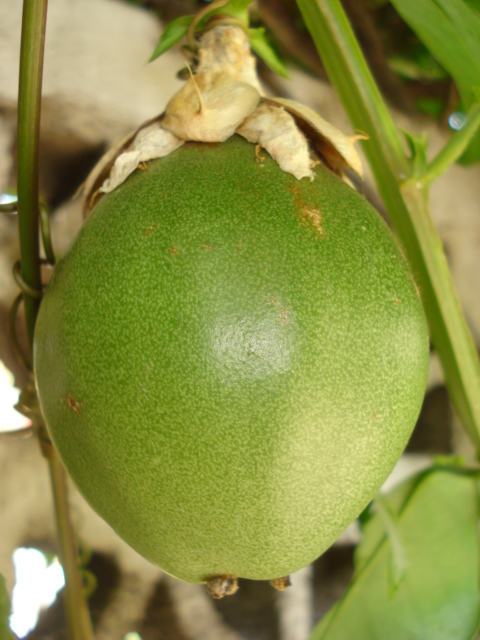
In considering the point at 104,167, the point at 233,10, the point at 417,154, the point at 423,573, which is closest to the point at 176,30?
the point at 233,10

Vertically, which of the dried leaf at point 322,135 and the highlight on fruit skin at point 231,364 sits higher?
the dried leaf at point 322,135

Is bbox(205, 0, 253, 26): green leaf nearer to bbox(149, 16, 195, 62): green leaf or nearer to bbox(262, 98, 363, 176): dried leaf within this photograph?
bbox(149, 16, 195, 62): green leaf

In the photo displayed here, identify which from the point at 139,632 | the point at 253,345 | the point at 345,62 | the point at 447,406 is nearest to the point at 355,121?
the point at 345,62

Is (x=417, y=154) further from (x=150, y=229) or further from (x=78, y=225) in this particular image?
(x=78, y=225)

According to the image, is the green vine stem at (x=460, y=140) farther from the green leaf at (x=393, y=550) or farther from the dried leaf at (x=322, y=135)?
the green leaf at (x=393, y=550)

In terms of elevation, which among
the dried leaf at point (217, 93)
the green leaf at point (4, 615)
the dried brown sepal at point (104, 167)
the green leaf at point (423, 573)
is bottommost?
the green leaf at point (423, 573)

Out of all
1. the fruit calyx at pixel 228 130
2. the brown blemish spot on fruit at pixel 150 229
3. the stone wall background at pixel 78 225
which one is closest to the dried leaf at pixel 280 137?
the fruit calyx at pixel 228 130

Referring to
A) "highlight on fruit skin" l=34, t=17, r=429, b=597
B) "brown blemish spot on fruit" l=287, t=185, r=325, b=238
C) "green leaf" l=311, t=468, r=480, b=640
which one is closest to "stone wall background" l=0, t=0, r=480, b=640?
"green leaf" l=311, t=468, r=480, b=640

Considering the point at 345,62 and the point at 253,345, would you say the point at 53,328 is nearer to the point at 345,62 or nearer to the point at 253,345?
the point at 253,345
